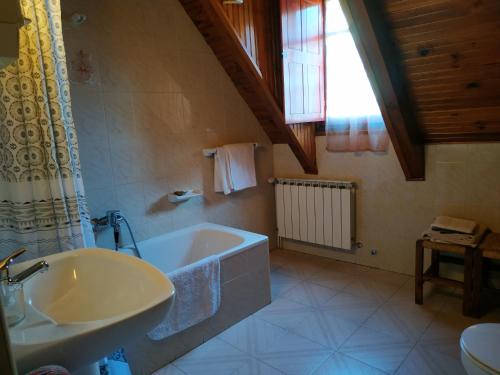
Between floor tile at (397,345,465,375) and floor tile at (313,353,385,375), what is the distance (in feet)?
0.54

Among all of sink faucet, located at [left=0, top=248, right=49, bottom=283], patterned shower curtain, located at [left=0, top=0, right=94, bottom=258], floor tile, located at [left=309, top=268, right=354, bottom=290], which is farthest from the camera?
floor tile, located at [left=309, top=268, right=354, bottom=290]

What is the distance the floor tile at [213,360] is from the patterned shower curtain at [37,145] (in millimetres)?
950

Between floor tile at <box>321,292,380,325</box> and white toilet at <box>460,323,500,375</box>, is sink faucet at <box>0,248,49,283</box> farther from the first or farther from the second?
floor tile at <box>321,292,380,325</box>

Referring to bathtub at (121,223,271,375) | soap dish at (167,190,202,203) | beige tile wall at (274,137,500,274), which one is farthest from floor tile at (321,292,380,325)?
soap dish at (167,190,202,203)

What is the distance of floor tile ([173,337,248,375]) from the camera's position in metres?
1.98

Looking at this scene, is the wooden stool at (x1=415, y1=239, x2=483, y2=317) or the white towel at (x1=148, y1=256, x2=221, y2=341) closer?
the white towel at (x1=148, y1=256, x2=221, y2=341)

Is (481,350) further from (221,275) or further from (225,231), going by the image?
(225,231)

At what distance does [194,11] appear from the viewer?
2.67 m

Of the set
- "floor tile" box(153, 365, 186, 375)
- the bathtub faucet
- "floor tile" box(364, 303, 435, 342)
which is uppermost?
the bathtub faucet

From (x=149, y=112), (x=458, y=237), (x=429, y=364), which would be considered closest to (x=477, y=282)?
(x=458, y=237)

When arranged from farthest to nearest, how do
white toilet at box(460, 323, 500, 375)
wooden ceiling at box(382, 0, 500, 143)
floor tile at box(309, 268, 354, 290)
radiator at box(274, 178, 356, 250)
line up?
radiator at box(274, 178, 356, 250), floor tile at box(309, 268, 354, 290), wooden ceiling at box(382, 0, 500, 143), white toilet at box(460, 323, 500, 375)

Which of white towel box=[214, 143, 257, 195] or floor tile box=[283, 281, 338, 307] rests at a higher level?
white towel box=[214, 143, 257, 195]

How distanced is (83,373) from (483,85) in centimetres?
250

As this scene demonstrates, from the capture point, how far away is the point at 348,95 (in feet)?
9.55
